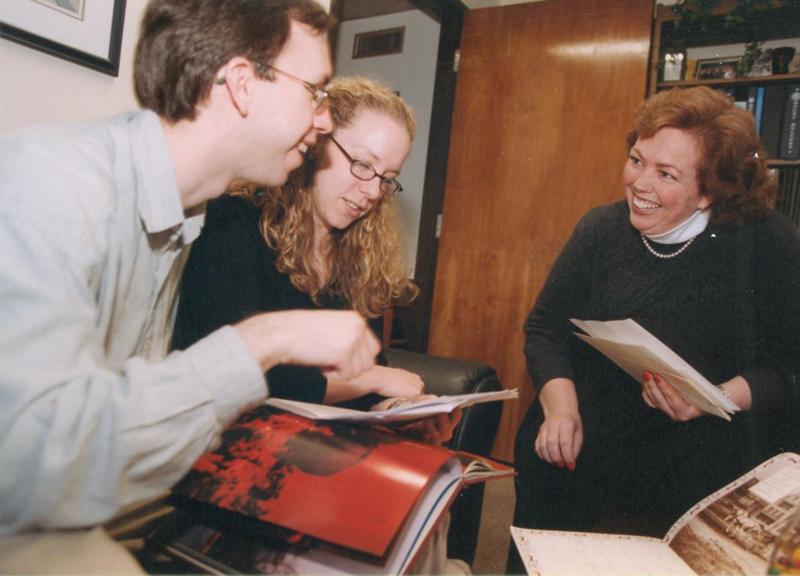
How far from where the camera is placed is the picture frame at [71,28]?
0.83 m

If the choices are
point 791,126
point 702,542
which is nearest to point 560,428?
point 702,542

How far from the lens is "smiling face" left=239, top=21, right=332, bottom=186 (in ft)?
2.47

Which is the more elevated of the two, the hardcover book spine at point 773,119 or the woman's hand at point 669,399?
the hardcover book spine at point 773,119

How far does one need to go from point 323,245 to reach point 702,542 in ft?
2.84

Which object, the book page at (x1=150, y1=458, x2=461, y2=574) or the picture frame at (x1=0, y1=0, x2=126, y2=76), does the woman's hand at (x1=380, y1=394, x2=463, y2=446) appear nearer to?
the book page at (x1=150, y1=458, x2=461, y2=574)

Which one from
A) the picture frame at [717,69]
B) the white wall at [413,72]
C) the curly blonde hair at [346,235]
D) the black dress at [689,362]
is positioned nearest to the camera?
the curly blonde hair at [346,235]

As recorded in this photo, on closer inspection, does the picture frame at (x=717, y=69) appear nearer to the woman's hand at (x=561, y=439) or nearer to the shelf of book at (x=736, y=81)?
the shelf of book at (x=736, y=81)

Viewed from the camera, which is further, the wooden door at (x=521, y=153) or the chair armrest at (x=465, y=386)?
the wooden door at (x=521, y=153)

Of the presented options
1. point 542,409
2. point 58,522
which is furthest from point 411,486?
point 542,409

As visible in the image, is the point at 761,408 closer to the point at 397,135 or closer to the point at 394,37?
the point at 397,135

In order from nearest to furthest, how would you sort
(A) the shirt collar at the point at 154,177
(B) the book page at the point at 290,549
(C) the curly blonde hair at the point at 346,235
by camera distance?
(B) the book page at the point at 290,549
(A) the shirt collar at the point at 154,177
(C) the curly blonde hair at the point at 346,235

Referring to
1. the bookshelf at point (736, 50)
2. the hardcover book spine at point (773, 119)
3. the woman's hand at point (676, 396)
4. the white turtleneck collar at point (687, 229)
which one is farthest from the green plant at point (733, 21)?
the woman's hand at point (676, 396)

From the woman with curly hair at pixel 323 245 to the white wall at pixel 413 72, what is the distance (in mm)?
1785

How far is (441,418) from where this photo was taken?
0.89 meters
